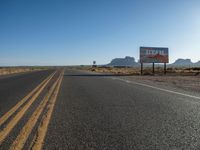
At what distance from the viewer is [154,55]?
45844 millimetres

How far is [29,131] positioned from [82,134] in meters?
1.08

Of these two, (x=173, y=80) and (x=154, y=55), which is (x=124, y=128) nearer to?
(x=173, y=80)

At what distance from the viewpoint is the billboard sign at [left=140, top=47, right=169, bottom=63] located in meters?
45.4

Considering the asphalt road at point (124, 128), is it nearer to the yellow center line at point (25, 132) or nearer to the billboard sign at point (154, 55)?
the yellow center line at point (25, 132)

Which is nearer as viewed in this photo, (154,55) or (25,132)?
(25,132)

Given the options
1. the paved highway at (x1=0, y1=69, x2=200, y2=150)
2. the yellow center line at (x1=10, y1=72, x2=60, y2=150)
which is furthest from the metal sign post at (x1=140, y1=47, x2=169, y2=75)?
the yellow center line at (x1=10, y1=72, x2=60, y2=150)

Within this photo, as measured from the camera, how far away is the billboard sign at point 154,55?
45438 millimetres

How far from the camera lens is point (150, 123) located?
589 centimetres

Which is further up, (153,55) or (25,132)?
(153,55)

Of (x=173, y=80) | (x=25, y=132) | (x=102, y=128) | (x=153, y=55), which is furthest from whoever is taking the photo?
(x=153, y=55)

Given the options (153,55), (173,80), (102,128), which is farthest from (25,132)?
(153,55)

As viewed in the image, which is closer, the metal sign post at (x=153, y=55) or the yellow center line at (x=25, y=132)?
the yellow center line at (x=25, y=132)

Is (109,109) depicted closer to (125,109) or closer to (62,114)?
(125,109)

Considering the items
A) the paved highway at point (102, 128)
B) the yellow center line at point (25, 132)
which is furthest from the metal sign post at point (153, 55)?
the yellow center line at point (25, 132)
